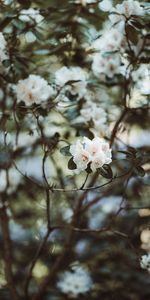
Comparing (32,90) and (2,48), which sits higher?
(2,48)

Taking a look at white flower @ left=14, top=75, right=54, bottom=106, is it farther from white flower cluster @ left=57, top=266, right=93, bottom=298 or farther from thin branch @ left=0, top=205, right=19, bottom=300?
white flower cluster @ left=57, top=266, right=93, bottom=298

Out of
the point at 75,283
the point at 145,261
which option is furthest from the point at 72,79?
the point at 75,283

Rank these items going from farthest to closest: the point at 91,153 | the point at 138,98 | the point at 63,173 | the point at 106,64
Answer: the point at 63,173 < the point at 138,98 < the point at 106,64 < the point at 91,153

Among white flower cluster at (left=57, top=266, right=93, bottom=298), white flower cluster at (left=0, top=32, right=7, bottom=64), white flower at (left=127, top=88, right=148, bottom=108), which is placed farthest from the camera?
white flower cluster at (left=57, top=266, right=93, bottom=298)

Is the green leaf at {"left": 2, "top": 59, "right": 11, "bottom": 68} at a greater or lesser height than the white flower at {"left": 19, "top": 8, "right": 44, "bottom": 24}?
lesser

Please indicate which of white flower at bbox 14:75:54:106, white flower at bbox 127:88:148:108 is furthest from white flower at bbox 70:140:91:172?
white flower at bbox 127:88:148:108

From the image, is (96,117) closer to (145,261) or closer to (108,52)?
(108,52)
